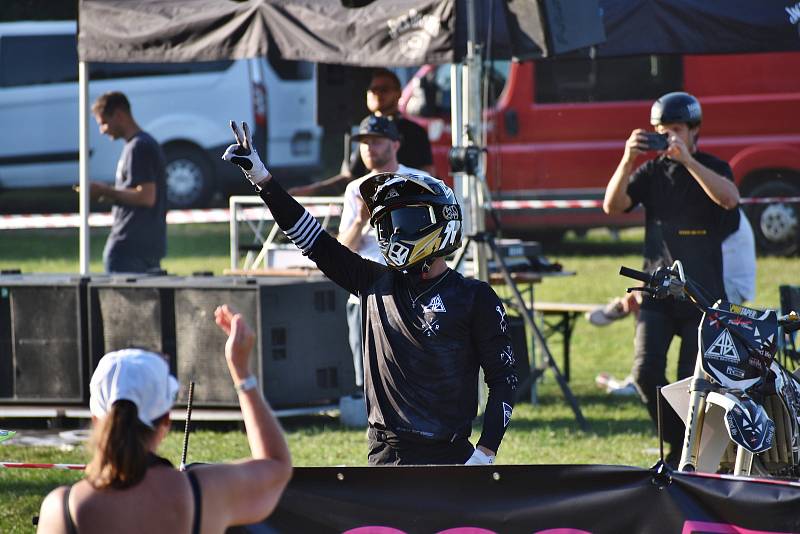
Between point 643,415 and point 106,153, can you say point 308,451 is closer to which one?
point 643,415

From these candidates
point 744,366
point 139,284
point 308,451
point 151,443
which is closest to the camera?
point 151,443

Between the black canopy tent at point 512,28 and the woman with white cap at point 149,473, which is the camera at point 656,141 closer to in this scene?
the black canopy tent at point 512,28

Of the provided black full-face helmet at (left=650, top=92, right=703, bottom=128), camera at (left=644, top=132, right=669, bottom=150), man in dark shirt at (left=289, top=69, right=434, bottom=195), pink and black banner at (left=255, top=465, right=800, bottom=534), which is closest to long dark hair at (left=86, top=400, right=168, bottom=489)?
pink and black banner at (left=255, top=465, right=800, bottom=534)

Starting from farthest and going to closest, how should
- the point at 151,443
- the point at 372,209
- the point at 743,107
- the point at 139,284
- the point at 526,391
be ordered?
the point at 743,107 < the point at 526,391 < the point at 139,284 < the point at 372,209 < the point at 151,443

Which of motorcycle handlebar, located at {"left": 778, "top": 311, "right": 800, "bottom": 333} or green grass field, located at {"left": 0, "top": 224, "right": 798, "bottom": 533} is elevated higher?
motorcycle handlebar, located at {"left": 778, "top": 311, "right": 800, "bottom": 333}

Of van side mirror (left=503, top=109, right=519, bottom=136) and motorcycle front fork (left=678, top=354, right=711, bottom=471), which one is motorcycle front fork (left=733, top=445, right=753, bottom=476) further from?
van side mirror (left=503, top=109, right=519, bottom=136)

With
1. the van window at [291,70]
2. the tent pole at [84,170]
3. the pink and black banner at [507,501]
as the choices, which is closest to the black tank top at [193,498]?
the pink and black banner at [507,501]

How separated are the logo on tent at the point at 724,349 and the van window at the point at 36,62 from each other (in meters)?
16.4

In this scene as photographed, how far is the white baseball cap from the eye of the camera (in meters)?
3.29

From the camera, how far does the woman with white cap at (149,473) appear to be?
324 cm

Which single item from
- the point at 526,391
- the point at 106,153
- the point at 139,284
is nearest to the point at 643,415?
the point at 526,391

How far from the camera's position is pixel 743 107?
55.3ft

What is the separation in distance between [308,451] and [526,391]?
2288 millimetres

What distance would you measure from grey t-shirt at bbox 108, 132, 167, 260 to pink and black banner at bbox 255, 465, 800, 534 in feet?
19.8
